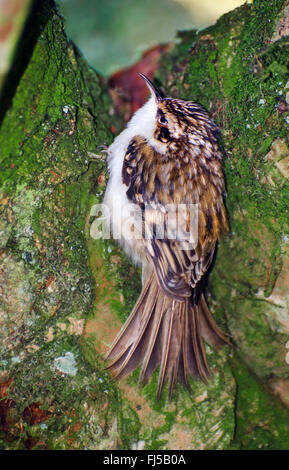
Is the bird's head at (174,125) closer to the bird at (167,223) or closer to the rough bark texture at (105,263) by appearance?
the bird at (167,223)

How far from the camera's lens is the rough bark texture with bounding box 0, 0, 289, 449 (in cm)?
186

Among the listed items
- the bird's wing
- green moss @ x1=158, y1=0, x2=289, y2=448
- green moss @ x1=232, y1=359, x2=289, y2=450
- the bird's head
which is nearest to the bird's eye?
the bird's head

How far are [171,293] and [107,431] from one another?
78 centimetres

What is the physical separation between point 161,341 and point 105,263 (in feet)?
1.74

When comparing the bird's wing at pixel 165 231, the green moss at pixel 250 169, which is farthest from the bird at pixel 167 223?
the green moss at pixel 250 169

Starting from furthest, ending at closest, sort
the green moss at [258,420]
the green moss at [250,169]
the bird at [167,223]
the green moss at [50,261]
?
1. the green moss at [258,420]
2. the bird at [167,223]
3. the green moss at [250,169]
4. the green moss at [50,261]

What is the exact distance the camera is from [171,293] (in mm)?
2074

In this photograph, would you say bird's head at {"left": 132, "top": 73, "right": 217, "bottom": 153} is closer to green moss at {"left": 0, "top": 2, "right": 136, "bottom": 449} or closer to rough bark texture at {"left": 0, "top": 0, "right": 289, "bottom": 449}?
rough bark texture at {"left": 0, "top": 0, "right": 289, "bottom": 449}

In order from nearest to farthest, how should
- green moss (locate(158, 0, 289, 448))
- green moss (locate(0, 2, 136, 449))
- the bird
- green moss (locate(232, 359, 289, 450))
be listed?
green moss (locate(0, 2, 136, 449)) < green moss (locate(158, 0, 289, 448)) < the bird < green moss (locate(232, 359, 289, 450))

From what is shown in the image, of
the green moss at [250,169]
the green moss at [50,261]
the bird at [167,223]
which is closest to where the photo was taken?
the green moss at [50,261]

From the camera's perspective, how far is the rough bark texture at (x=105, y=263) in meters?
1.86

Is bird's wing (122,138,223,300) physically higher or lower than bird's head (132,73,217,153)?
lower

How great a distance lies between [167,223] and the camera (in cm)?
209

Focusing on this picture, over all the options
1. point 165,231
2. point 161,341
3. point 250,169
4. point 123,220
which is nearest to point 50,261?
point 123,220
